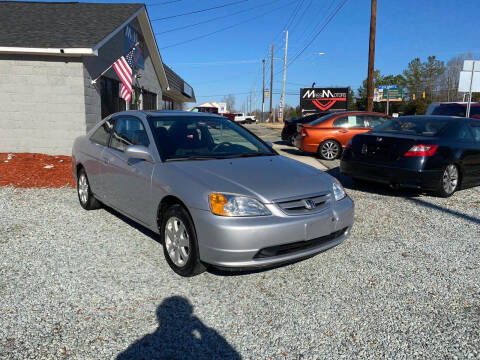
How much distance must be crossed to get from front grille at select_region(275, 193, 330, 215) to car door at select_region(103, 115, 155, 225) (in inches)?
55.6

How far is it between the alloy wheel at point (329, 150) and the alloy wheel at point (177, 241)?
917cm

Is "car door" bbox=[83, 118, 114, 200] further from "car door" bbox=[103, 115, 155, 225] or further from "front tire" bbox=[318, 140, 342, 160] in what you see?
"front tire" bbox=[318, 140, 342, 160]

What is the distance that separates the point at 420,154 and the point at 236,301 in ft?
14.7

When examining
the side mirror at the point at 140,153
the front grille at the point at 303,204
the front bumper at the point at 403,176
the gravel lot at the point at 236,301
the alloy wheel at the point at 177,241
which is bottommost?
the gravel lot at the point at 236,301

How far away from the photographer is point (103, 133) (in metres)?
5.31

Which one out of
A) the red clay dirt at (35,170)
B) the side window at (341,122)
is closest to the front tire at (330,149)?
the side window at (341,122)

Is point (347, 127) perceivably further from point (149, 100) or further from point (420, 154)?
point (149, 100)

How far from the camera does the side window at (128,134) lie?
437cm

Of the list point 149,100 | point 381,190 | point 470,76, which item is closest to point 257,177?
point 381,190

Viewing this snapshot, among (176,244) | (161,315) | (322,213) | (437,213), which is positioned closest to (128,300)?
(161,315)

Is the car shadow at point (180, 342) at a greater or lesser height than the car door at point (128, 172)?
lesser

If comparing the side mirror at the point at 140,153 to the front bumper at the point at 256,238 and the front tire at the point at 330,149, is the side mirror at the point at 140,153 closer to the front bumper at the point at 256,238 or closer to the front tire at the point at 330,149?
the front bumper at the point at 256,238

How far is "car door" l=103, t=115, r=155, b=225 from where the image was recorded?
13.2ft

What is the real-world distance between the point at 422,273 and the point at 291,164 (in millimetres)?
1681
